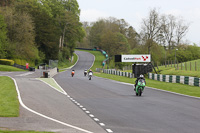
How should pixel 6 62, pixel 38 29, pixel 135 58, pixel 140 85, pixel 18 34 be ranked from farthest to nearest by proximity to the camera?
pixel 38 29 < pixel 18 34 < pixel 6 62 < pixel 135 58 < pixel 140 85

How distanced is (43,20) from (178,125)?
8229 cm

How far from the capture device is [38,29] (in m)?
87.9

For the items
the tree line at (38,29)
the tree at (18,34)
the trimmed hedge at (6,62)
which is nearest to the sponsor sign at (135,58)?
the trimmed hedge at (6,62)

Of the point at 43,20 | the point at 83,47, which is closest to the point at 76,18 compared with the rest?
the point at 43,20

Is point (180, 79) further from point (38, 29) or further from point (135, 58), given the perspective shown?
point (38, 29)

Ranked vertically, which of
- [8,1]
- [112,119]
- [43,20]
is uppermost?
[8,1]

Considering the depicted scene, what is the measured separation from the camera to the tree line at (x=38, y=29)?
70.4 metres

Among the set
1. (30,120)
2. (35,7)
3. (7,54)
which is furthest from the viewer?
(35,7)

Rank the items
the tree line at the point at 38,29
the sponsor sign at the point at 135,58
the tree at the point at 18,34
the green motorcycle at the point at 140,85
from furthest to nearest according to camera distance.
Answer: the tree line at the point at 38,29 → the tree at the point at 18,34 → the sponsor sign at the point at 135,58 → the green motorcycle at the point at 140,85

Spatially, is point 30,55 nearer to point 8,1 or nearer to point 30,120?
point 8,1

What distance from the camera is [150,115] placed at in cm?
1128

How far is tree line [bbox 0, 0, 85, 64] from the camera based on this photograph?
7042 cm

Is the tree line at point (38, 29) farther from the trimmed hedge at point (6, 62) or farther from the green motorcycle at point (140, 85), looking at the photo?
the green motorcycle at point (140, 85)

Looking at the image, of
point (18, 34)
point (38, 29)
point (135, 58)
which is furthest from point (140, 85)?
point (38, 29)
